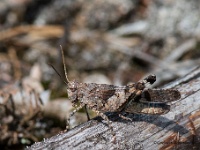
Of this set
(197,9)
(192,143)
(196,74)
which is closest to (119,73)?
(197,9)

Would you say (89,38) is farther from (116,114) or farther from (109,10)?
(116,114)

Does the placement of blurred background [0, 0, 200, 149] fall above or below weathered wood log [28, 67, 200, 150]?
above

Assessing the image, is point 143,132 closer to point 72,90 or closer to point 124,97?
point 124,97

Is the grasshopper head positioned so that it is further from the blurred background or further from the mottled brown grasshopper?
the blurred background

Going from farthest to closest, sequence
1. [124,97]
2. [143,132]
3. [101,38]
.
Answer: [101,38] < [124,97] < [143,132]

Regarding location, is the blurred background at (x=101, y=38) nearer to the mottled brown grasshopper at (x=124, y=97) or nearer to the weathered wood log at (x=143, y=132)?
the mottled brown grasshopper at (x=124, y=97)

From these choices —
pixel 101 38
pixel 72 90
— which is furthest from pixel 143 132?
pixel 101 38

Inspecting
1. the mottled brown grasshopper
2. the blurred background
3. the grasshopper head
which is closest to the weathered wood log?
the mottled brown grasshopper
